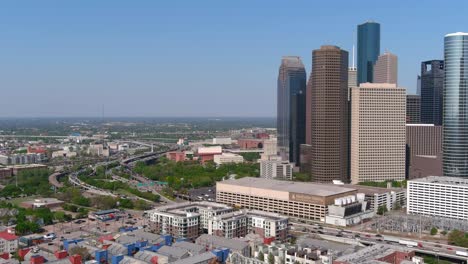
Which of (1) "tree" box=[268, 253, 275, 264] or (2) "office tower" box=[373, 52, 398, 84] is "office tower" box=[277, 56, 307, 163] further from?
(1) "tree" box=[268, 253, 275, 264]

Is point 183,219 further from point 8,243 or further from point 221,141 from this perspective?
point 221,141

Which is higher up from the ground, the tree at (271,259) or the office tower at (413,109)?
the office tower at (413,109)

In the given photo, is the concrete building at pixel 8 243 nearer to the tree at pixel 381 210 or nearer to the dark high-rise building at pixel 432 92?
the tree at pixel 381 210

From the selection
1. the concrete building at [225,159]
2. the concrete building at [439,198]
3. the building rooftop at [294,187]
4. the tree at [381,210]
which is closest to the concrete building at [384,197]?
the tree at [381,210]

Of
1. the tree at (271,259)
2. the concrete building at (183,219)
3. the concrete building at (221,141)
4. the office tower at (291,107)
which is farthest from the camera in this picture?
the concrete building at (221,141)

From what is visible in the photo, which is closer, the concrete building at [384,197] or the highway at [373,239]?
the highway at [373,239]

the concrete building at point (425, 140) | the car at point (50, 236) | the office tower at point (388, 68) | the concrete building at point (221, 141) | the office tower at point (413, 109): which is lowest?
the car at point (50, 236)

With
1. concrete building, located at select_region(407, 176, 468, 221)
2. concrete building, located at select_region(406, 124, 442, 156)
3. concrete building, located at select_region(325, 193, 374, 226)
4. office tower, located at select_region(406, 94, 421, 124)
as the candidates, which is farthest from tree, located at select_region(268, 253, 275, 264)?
office tower, located at select_region(406, 94, 421, 124)
